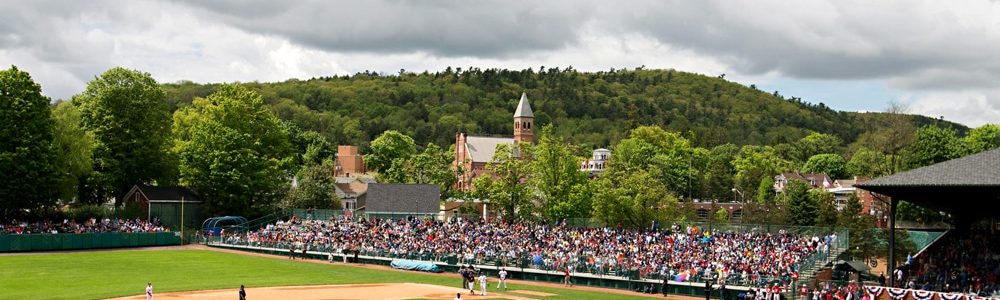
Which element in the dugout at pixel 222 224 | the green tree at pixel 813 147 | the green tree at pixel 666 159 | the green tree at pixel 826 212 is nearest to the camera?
the dugout at pixel 222 224

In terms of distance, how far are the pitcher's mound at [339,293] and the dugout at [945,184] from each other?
17063 millimetres

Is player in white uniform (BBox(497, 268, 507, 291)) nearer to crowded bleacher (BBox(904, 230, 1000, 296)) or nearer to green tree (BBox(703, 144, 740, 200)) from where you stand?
crowded bleacher (BBox(904, 230, 1000, 296))

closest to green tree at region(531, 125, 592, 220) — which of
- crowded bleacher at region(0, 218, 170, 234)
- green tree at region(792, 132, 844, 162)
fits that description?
crowded bleacher at region(0, 218, 170, 234)

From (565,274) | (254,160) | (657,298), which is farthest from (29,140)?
(657,298)

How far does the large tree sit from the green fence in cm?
779

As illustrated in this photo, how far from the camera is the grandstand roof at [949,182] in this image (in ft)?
125

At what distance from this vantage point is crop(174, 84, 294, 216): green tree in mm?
79938

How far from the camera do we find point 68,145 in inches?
2869

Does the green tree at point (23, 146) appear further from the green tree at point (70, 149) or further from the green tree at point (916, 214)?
the green tree at point (916, 214)

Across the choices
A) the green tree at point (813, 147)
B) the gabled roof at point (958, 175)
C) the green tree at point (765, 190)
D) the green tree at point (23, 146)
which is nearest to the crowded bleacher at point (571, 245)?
the gabled roof at point (958, 175)

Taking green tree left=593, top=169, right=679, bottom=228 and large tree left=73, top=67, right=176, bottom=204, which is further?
large tree left=73, top=67, right=176, bottom=204

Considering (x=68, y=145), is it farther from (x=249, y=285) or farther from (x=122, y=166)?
(x=249, y=285)

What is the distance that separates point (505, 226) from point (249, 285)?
2226 centimetres

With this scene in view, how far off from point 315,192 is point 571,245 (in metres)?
43.7
